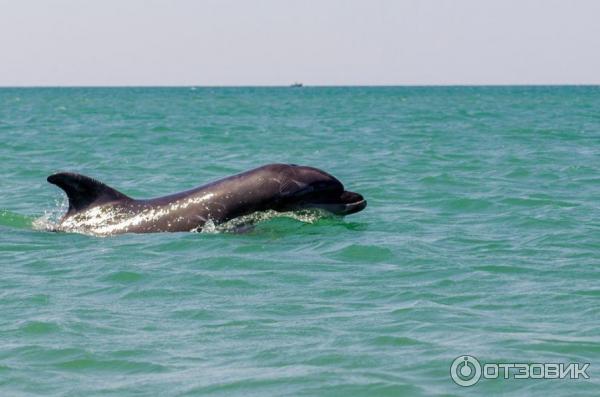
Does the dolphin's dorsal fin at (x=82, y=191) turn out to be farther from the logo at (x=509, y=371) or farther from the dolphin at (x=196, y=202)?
the logo at (x=509, y=371)

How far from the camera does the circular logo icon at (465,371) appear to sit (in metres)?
8.12

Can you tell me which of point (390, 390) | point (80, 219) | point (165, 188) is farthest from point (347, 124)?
point (390, 390)

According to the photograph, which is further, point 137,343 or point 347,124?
point 347,124

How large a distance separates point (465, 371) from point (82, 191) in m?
7.86

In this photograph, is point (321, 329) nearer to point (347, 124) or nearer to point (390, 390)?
point (390, 390)

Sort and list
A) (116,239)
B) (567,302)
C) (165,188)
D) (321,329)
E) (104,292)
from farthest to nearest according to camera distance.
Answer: (165,188) → (116,239) → (104,292) → (567,302) → (321,329)

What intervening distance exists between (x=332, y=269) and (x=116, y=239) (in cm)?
338

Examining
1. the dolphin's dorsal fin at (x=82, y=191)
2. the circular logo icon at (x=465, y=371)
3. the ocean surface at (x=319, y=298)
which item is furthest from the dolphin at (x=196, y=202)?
the circular logo icon at (x=465, y=371)

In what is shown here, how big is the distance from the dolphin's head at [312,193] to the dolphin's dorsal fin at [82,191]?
218cm

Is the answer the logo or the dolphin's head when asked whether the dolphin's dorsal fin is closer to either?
the dolphin's head

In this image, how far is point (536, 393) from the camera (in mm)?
7902

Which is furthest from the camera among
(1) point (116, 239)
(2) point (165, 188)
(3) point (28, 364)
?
(2) point (165, 188)

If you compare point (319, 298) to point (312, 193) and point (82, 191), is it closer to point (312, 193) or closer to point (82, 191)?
point (312, 193)

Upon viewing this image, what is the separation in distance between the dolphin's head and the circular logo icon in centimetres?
692
